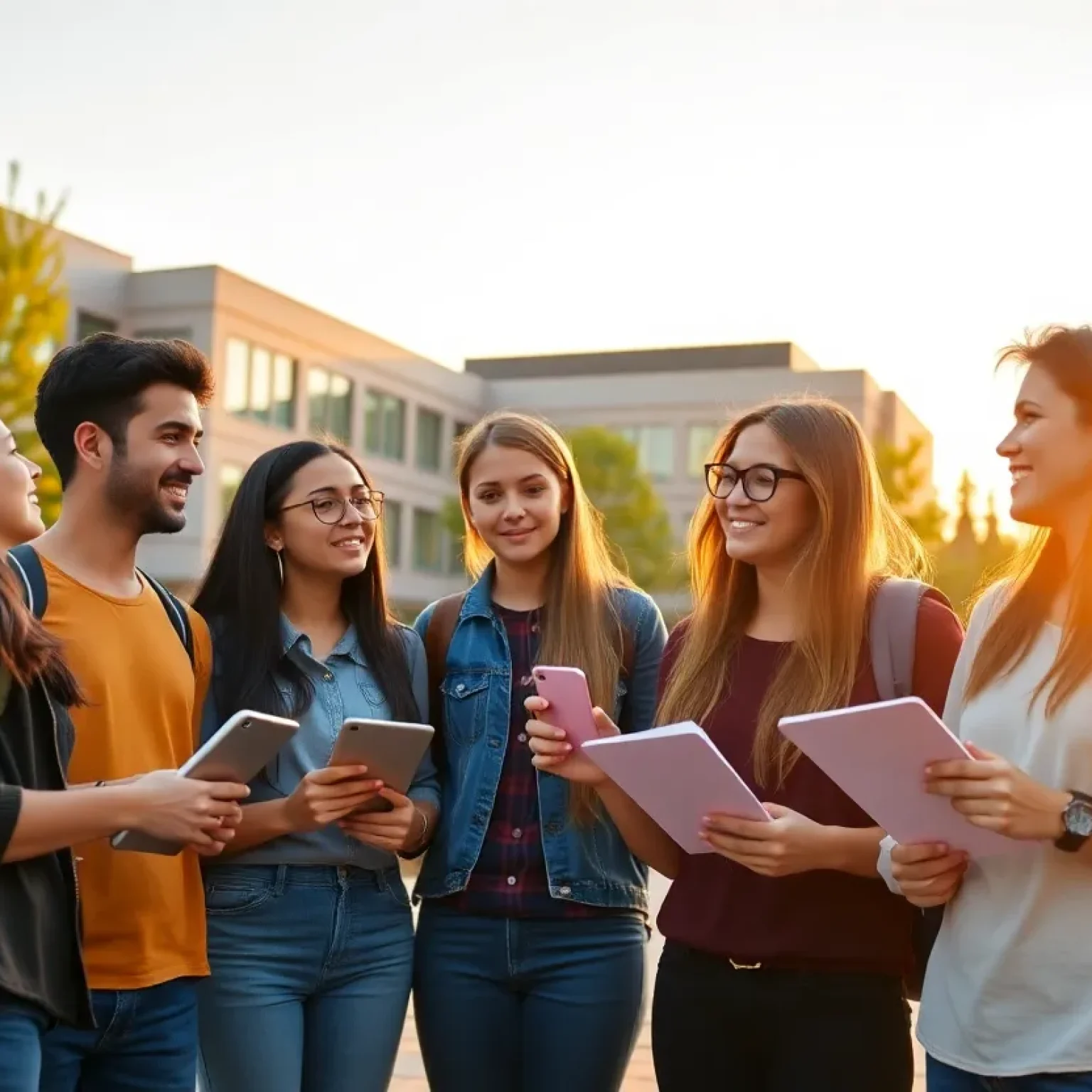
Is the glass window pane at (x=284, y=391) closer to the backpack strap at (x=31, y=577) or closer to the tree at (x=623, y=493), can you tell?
the tree at (x=623, y=493)

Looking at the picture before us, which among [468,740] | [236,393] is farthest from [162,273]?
[468,740]

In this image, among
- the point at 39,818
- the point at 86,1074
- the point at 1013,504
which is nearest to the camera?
the point at 39,818

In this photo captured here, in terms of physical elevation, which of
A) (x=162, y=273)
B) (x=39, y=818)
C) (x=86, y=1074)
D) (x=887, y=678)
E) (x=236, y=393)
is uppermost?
(x=162, y=273)

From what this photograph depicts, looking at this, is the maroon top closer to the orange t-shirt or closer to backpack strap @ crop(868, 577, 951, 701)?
backpack strap @ crop(868, 577, 951, 701)

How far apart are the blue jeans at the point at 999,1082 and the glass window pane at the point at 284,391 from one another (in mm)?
35999

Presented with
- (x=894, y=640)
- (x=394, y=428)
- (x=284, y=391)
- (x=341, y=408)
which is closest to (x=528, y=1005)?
(x=894, y=640)

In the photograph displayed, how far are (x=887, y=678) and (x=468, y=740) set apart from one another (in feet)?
4.10

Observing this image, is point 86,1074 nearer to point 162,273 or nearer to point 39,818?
point 39,818

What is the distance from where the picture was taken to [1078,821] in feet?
8.63

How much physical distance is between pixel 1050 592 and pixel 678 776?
32.1 inches

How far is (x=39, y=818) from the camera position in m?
2.75

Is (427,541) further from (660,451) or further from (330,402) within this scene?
(660,451)

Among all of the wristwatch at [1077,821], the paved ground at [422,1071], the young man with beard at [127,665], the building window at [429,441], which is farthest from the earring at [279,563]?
the building window at [429,441]

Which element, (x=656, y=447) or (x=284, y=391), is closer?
(x=284, y=391)
